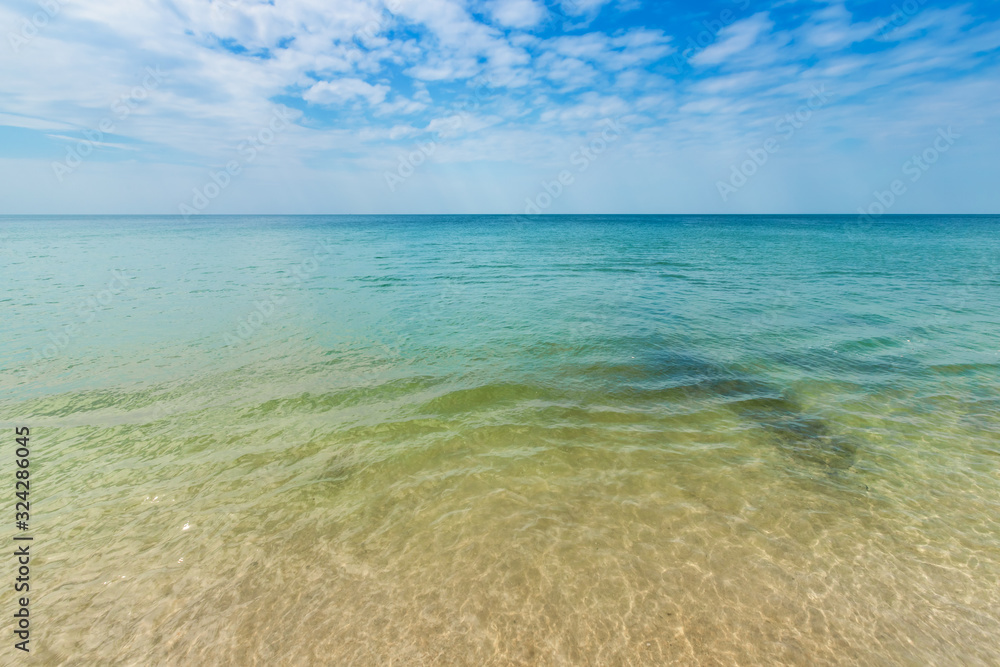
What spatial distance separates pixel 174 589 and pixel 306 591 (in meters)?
1.53

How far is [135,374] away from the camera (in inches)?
440

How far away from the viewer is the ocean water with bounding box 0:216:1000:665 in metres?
4.38

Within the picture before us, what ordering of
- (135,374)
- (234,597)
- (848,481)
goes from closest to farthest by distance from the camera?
(234,597) < (848,481) < (135,374)

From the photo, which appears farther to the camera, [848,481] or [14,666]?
[848,481]

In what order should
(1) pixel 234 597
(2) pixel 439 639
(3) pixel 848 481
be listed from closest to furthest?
1. (2) pixel 439 639
2. (1) pixel 234 597
3. (3) pixel 848 481

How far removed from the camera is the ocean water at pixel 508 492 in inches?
173

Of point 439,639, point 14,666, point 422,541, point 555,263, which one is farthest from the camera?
point 555,263

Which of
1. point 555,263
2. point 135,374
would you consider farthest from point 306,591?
point 555,263

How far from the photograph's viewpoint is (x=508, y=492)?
6.64 metres

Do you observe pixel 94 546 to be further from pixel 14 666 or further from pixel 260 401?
pixel 260 401

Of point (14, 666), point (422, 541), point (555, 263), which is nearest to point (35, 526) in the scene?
point (14, 666)

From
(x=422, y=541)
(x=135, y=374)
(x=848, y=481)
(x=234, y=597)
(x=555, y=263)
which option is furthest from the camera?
(x=555, y=263)

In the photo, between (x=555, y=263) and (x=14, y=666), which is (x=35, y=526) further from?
(x=555, y=263)

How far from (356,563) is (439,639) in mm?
1513
